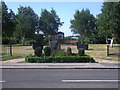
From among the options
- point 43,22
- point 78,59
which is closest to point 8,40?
point 43,22

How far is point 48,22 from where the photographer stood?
63.4 meters

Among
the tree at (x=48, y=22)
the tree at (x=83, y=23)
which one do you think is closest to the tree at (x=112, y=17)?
the tree at (x=83, y=23)

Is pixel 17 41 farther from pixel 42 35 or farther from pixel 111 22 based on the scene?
pixel 111 22

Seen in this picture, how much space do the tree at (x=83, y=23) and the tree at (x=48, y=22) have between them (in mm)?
7150

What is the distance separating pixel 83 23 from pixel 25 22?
20210 mm

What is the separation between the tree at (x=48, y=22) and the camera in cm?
6316

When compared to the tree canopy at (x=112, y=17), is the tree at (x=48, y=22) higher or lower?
higher

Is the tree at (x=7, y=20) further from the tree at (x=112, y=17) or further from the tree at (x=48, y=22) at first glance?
the tree at (x=112, y=17)

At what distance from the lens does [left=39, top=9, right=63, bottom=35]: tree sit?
6316 cm

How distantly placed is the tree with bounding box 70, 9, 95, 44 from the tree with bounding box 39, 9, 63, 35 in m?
7.15

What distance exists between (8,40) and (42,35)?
12.4 metres

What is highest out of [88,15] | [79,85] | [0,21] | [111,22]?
[88,15]

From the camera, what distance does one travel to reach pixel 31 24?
57.7m

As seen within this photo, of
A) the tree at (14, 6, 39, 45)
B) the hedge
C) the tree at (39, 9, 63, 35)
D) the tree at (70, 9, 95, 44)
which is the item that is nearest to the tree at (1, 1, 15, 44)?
the tree at (14, 6, 39, 45)
